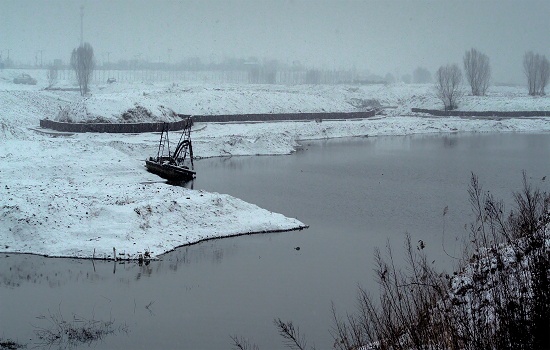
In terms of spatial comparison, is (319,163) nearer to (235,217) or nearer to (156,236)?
(235,217)

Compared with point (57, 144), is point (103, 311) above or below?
below

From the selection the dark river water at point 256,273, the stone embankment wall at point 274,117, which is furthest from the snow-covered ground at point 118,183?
the stone embankment wall at point 274,117

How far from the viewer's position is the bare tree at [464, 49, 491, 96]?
91.1 m

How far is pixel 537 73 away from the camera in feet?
306

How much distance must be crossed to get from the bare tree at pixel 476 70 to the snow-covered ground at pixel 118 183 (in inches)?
1092

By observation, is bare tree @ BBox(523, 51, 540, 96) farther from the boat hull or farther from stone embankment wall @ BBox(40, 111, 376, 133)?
the boat hull

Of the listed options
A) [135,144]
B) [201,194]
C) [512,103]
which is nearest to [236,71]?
[512,103]

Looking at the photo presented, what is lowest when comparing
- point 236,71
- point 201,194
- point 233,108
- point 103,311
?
point 103,311

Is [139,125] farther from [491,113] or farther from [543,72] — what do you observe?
[543,72]

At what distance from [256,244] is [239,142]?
80.1 feet

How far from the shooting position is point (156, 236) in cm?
1736

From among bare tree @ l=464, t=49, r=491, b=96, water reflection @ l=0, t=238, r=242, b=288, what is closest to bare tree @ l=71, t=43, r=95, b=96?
bare tree @ l=464, t=49, r=491, b=96

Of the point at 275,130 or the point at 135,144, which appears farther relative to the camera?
the point at 275,130

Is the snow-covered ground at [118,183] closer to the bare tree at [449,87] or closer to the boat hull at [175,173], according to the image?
the boat hull at [175,173]
